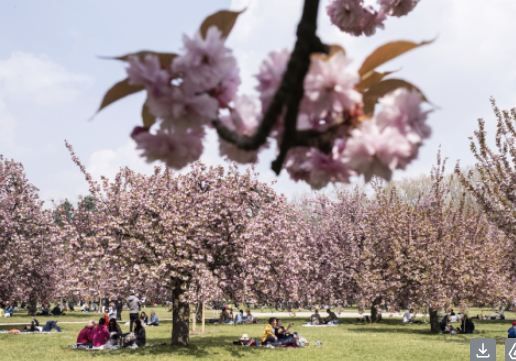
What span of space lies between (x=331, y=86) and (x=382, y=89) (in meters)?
0.17

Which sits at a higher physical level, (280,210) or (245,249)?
(280,210)

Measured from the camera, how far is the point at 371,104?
3.76 ft

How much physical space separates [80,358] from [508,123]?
14333 millimetres

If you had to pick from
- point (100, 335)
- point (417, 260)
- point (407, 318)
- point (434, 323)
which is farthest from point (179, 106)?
point (407, 318)

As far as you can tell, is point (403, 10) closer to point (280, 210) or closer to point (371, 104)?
point (371, 104)

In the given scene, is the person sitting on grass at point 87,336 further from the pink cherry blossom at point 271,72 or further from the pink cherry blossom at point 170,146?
the pink cherry blossom at point 271,72

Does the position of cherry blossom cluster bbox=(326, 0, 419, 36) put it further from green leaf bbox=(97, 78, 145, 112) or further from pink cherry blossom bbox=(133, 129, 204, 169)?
green leaf bbox=(97, 78, 145, 112)

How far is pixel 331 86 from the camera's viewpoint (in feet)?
3.41

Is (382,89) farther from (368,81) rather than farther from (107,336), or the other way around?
(107,336)

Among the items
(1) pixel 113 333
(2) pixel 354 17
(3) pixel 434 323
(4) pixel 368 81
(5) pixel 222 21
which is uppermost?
(2) pixel 354 17

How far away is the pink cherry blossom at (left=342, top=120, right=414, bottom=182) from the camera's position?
40.5 inches

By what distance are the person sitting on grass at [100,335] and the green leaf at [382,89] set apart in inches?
568

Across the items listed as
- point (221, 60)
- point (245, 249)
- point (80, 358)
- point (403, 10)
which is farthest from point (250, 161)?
point (80, 358)

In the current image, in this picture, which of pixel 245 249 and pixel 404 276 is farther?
pixel 404 276
